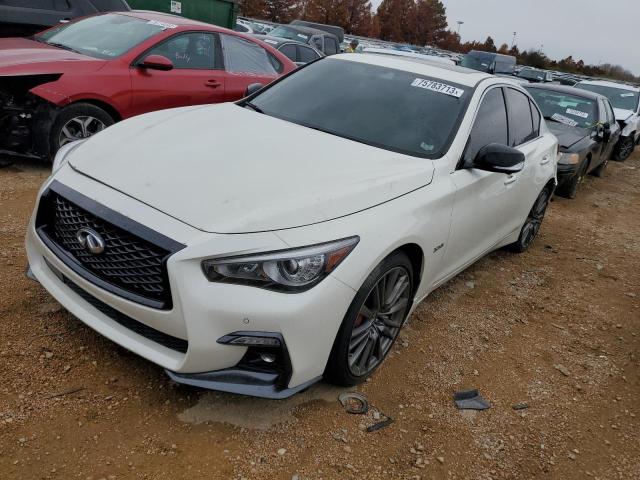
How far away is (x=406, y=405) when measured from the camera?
2.86 metres

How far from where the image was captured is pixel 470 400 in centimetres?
301

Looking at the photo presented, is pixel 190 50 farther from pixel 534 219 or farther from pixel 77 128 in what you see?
pixel 534 219

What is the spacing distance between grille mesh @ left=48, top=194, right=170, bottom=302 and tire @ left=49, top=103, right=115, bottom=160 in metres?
2.63

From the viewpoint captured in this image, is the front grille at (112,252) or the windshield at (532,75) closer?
the front grille at (112,252)

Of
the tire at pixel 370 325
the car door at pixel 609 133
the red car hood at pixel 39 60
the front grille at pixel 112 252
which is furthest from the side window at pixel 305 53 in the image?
the front grille at pixel 112 252

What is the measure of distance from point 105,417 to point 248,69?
4802mm

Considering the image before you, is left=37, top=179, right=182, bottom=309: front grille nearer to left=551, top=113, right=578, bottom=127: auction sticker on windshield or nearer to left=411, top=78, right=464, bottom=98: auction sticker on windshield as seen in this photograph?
left=411, top=78, right=464, bottom=98: auction sticker on windshield

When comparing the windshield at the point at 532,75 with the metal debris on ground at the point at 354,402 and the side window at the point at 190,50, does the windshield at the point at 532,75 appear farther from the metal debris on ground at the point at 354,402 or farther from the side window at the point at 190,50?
the metal debris on ground at the point at 354,402

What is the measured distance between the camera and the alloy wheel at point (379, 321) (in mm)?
2674

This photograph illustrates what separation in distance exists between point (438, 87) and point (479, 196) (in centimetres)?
77

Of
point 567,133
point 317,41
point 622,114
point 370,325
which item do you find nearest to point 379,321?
point 370,325

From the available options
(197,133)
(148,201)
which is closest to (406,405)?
(148,201)

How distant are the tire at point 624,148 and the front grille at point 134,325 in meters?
12.0

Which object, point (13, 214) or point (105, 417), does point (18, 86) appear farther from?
point (105, 417)
